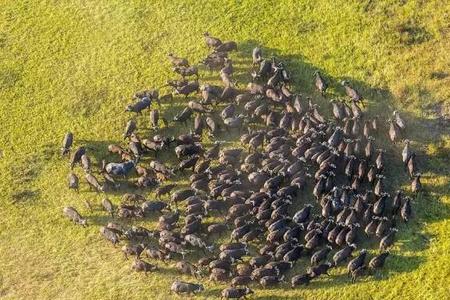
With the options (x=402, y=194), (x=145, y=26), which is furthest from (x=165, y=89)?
(x=402, y=194)

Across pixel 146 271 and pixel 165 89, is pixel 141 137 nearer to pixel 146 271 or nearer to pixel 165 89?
pixel 165 89

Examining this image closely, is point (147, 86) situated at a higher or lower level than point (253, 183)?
higher

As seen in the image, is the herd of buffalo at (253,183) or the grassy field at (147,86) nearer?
the herd of buffalo at (253,183)

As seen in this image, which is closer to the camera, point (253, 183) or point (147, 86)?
point (253, 183)

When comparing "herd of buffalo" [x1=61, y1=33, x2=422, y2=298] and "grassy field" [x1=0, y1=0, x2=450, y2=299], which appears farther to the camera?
"grassy field" [x1=0, y1=0, x2=450, y2=299]
